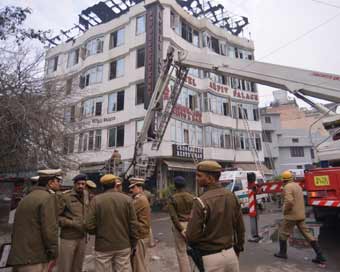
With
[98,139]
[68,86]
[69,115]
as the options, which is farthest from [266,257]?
[98,139]

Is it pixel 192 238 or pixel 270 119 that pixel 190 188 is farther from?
pixel 270 119

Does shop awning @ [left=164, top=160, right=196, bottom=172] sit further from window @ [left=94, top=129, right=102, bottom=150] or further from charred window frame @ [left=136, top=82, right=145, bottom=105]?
window @ [left=94, top=129, right=102, bottom=150]

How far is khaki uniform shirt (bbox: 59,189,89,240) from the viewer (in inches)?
149

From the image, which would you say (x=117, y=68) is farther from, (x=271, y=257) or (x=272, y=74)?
(x=271, y=257)

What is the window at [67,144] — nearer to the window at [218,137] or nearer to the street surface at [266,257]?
the street surface at [266,257]

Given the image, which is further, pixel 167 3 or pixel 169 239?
pixel 167 3

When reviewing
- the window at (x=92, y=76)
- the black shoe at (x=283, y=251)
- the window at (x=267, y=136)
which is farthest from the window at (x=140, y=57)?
the window at (x=267, y=136)

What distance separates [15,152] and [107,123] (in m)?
13.4

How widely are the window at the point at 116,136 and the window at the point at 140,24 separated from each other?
765cm

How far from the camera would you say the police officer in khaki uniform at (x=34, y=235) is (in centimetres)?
280

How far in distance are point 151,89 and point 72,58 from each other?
11369 millimetres

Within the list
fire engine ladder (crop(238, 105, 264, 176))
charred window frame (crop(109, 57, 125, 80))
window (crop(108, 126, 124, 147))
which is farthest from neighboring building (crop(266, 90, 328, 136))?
window (crop(108, 126, 124, 147))

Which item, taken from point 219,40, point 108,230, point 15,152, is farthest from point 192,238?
point 219,40

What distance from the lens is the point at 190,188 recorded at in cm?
2020
